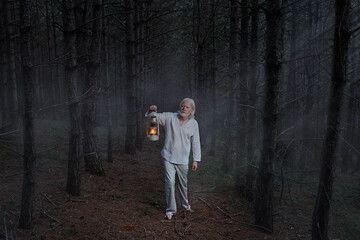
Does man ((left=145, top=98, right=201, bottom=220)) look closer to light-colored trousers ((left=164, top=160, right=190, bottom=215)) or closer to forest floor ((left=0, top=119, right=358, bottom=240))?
light-colored trousers ((left=164, top=160, right=190, bottom=215))

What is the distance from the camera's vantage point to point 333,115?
156 inches

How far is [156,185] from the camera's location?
25.6ft

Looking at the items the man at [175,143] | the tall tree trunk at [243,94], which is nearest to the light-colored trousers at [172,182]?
the man at [175,143]

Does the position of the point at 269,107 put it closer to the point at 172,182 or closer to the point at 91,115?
the point at 172,182

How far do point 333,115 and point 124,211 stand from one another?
13.7 feet

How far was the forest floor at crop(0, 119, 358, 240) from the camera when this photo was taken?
4594 millimetres

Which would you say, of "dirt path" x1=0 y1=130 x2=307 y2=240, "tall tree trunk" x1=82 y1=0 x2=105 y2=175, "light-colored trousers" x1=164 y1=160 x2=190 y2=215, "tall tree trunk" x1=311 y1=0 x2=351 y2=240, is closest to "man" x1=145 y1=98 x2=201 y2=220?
"light-colored trousers" x1=164 y1=160 x2=190 y2=215

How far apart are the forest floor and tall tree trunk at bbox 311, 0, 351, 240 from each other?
118 cm

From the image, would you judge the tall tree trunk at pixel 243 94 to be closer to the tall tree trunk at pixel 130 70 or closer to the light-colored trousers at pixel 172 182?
the light-colored trousers at pixel 172 182

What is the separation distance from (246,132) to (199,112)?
685 cm

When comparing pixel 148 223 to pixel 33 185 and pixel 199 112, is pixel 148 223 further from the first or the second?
pixel 199 112

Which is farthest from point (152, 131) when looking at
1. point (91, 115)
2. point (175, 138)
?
point (91, 115)

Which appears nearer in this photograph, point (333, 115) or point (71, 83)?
point (333, 115)

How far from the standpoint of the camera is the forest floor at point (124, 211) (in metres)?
4.59
